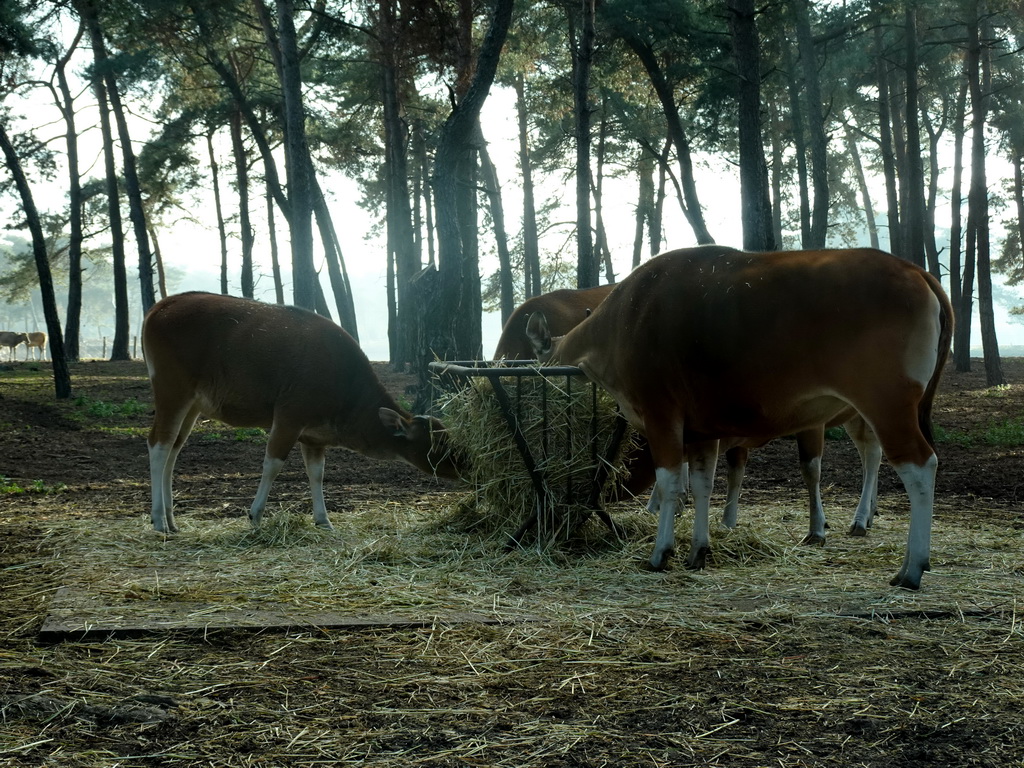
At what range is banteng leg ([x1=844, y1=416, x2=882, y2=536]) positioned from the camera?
7.09 m

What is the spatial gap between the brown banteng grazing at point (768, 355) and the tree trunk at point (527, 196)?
26245 millimetres

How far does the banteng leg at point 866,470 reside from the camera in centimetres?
709

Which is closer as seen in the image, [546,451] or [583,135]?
[546,451]

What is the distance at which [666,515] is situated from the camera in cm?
589

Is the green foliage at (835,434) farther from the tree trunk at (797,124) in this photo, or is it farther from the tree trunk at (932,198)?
the tree trunk at (932,198)

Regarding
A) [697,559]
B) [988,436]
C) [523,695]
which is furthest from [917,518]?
[988,436]

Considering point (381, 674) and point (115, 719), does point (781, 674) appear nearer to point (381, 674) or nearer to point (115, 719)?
point (381, 674)

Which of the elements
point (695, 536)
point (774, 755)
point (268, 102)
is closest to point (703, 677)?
point (774, 755)

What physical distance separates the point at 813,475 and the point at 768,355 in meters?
1.87

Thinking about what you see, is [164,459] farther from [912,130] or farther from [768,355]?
[912,130]

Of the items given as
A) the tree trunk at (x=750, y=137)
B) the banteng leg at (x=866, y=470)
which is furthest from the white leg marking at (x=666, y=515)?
the tree trunk at (x=750, y=137)

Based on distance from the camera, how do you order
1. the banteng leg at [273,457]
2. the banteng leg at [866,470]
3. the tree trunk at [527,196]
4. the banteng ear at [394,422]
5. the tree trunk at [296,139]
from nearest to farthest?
the banteng leg at [866,470] < the banteng leg at [273,457] < the banteng ear at [394,422] < the tree trunk at [296,139] < the tree trunk at [527,196]

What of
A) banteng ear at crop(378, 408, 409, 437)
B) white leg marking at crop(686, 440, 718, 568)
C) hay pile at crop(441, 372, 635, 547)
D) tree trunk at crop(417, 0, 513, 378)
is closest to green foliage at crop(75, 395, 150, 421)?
tree trunk at crop(417, 0, 513, 378)

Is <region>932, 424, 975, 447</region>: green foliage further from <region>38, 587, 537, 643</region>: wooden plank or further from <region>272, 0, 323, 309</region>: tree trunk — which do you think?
<region>272, 0, 323, 309</region>: tree trunk
